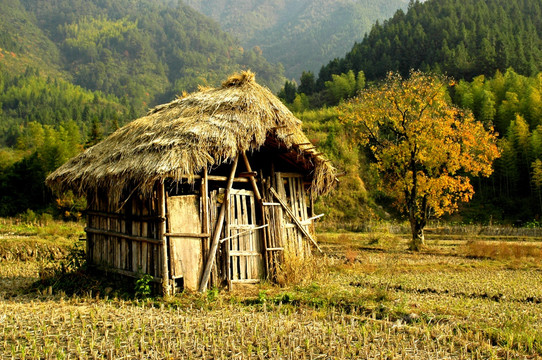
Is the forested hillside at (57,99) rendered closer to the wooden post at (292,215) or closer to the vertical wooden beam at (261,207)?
the vertical wooden beam at (261,207)

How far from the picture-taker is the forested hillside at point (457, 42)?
216 ft

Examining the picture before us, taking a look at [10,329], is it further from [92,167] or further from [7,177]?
[7,177]

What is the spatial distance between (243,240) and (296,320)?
3.67 m

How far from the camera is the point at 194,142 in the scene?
9.61 meters

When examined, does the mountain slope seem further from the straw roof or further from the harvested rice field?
the harvested rice field

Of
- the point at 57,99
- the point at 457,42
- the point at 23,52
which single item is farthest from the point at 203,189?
the point at 23,52

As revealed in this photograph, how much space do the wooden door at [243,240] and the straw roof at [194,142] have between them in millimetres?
1296

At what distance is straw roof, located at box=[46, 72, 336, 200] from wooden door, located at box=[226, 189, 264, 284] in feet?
4.25

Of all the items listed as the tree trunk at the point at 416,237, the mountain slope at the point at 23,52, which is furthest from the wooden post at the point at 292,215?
the mountain slope at the point at 23,52

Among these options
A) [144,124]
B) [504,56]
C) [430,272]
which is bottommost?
[430,272]

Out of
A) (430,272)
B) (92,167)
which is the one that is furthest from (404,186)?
(92,167)

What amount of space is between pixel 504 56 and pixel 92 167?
6957cm

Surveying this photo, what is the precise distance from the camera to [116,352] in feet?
19.5

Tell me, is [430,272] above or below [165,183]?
below
